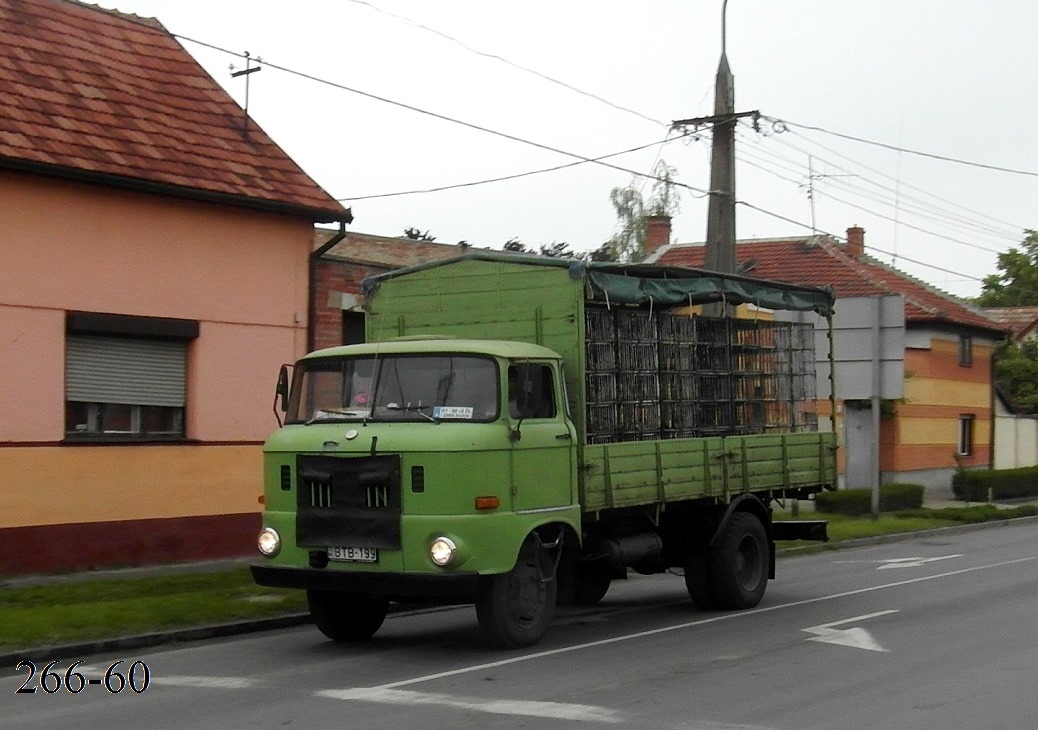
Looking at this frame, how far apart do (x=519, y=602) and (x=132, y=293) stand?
8.28 metres

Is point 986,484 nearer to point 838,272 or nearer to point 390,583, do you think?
point 838,272

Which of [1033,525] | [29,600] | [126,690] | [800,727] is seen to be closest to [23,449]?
[29,600]

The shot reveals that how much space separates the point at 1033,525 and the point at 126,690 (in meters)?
22.9

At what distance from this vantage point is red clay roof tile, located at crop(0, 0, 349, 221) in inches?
657

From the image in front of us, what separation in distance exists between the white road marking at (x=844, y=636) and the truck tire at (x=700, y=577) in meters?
1.38

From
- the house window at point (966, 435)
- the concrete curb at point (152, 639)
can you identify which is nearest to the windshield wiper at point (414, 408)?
the concrete curb at point (152, 639)

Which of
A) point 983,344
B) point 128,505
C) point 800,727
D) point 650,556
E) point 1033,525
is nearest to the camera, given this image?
point 800,727

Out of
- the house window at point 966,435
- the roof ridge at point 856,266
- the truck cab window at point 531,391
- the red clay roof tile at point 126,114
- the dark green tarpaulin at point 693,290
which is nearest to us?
the truck cab window at point 531,391

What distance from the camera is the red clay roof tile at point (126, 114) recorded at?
54.7 feet

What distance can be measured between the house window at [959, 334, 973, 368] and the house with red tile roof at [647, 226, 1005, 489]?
0.03 metres

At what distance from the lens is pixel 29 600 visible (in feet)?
45.3

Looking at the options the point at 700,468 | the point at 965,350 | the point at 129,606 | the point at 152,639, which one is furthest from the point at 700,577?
the point at 965,350

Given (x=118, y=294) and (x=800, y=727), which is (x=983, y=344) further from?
(x=800, y=727)

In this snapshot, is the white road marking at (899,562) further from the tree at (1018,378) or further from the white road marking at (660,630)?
the tree at (1018,378)
